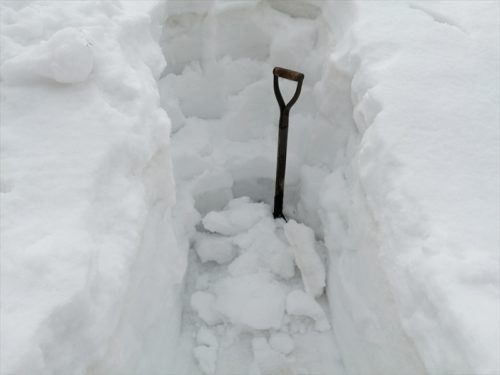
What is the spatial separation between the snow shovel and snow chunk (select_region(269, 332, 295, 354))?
940 millimetres

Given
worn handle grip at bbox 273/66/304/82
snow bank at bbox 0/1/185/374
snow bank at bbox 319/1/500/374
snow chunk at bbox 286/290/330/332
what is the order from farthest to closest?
1. worn handle grip at bbox 273/66/304/82
2. snow chunk at bbox 286/290/330/332
3. snow bank at bbox 319/1/500/374
4. snow bank at bbox 0/1/185/374

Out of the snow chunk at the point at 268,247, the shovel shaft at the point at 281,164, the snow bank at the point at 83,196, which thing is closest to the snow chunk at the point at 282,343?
the snow chunk at the point at 268,247

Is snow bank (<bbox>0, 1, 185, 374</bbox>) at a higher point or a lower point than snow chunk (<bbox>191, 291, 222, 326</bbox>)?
higher

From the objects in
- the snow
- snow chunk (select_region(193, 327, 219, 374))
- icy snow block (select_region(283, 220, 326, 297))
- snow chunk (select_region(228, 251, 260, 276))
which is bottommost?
snow chunk (select_region(193, 327, 219, 374))

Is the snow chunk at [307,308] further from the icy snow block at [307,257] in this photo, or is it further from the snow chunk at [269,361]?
the snow chunk at [269,361]

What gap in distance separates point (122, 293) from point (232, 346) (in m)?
1.14

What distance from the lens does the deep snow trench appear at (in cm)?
248

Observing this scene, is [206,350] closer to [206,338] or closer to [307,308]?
[206,338]

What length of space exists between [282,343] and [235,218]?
0.93 metres

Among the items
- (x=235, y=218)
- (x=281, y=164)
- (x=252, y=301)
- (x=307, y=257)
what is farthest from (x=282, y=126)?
(x=252, y=301)

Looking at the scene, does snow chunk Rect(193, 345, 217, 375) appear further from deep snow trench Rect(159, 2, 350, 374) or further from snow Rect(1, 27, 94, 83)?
snow Rect(1, 27, 94, 83)

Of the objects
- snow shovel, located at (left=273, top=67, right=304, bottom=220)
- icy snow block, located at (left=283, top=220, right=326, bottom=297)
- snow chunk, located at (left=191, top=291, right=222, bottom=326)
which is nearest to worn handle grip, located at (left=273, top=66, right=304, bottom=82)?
snow shovel, located at (left=273, top=67, right=304, bottom=220)

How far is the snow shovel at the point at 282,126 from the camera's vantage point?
8.92ft

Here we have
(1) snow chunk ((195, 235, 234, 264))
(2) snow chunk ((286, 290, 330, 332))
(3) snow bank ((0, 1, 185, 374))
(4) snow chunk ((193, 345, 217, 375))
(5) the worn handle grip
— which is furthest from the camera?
(1) snow chunk ((195, 235, 234, 264))
